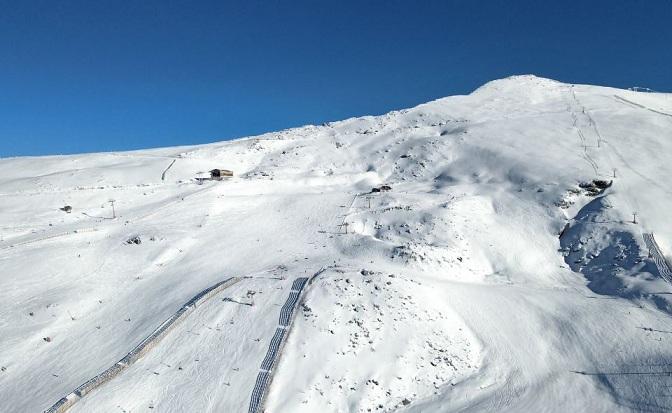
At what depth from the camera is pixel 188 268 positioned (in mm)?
31203

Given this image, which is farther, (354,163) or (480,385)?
(354,163)

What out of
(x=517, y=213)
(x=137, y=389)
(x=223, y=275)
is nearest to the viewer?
(x=137, y=389)

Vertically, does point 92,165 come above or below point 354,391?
above

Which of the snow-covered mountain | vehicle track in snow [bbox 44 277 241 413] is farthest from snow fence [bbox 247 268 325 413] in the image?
vehicle track in snow [bbox 44 277 241 413]

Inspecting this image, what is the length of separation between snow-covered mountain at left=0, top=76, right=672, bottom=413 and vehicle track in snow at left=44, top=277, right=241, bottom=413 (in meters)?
0.13

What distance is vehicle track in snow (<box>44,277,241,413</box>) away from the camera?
18.7 metres

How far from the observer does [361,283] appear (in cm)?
2602

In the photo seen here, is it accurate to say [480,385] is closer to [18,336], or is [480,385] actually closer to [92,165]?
[18,336]

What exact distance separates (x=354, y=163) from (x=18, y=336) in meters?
43.2

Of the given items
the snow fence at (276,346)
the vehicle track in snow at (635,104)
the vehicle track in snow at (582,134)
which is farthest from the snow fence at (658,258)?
the vehicle track in snow at (635,104)

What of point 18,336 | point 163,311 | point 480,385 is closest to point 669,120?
point 480,385

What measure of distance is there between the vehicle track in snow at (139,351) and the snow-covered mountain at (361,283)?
0.43ft

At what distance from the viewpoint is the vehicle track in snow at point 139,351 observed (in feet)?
61.4

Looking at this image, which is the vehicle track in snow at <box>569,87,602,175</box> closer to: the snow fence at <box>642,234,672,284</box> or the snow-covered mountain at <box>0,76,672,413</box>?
the snow-covered mountain at <box>0,76,672,413</box>
